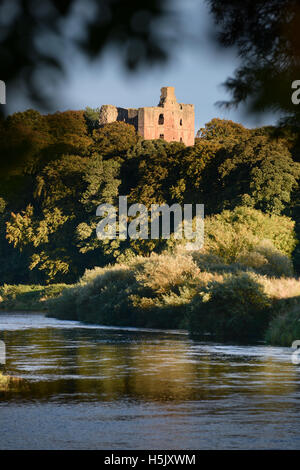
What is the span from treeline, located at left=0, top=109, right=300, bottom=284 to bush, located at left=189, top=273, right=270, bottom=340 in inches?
877

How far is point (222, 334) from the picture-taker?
31.6m

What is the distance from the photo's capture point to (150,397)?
1517 centimetres

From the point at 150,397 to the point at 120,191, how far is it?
54.0m

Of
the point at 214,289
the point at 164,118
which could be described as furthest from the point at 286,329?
the point at 164,118

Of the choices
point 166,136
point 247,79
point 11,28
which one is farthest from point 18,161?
point 166,136

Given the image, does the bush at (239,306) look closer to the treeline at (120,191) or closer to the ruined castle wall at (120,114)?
the treeline at (120,191)

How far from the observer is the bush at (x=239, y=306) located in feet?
102

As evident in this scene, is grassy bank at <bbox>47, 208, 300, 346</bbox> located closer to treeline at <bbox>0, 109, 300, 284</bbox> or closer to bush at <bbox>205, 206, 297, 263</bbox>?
bush at <bbox>205, 206, 297, 263</bbox>

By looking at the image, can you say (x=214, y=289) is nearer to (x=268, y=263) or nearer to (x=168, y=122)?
(x=268, y=263)

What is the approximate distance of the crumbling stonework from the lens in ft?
401

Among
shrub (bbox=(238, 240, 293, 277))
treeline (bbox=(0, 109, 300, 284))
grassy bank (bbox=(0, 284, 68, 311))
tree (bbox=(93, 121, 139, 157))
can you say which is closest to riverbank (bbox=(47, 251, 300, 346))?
shrub (bbox=(238, 240, 293, 277))

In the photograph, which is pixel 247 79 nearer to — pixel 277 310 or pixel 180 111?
pixel 277 310

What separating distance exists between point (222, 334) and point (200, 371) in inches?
473

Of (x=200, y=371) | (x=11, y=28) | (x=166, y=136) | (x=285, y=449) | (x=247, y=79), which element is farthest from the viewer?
(x=166, y=136)
